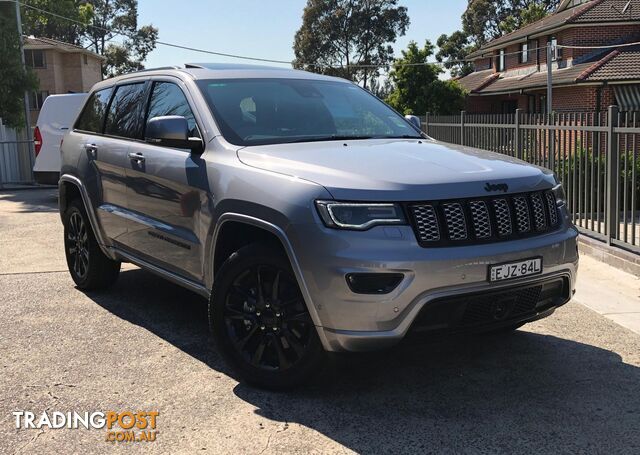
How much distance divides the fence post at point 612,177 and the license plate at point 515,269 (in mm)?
4176

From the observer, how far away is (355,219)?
3551mm

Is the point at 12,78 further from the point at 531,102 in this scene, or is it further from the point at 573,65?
the point at 531,102

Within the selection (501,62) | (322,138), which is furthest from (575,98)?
(322,138)

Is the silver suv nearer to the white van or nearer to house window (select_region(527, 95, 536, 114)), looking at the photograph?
the white van

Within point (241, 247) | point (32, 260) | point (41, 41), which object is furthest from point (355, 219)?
point (41, 41)

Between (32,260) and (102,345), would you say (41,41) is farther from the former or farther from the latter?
(102,345)

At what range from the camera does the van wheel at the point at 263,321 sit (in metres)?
3.83

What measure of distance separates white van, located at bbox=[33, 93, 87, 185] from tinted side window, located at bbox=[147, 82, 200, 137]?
892cm

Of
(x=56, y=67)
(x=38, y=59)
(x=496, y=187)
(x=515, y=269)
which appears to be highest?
(x=38, y=59)

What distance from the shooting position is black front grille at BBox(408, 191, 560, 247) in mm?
3572

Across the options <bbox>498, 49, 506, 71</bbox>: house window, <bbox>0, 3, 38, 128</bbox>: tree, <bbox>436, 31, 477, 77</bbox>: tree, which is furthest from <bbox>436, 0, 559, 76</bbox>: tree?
<bbox>0, 3, 38, 128</bbox>: tree

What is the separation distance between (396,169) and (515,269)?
2.65 feet

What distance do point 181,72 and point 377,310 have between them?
2.48 m

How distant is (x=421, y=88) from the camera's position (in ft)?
116
